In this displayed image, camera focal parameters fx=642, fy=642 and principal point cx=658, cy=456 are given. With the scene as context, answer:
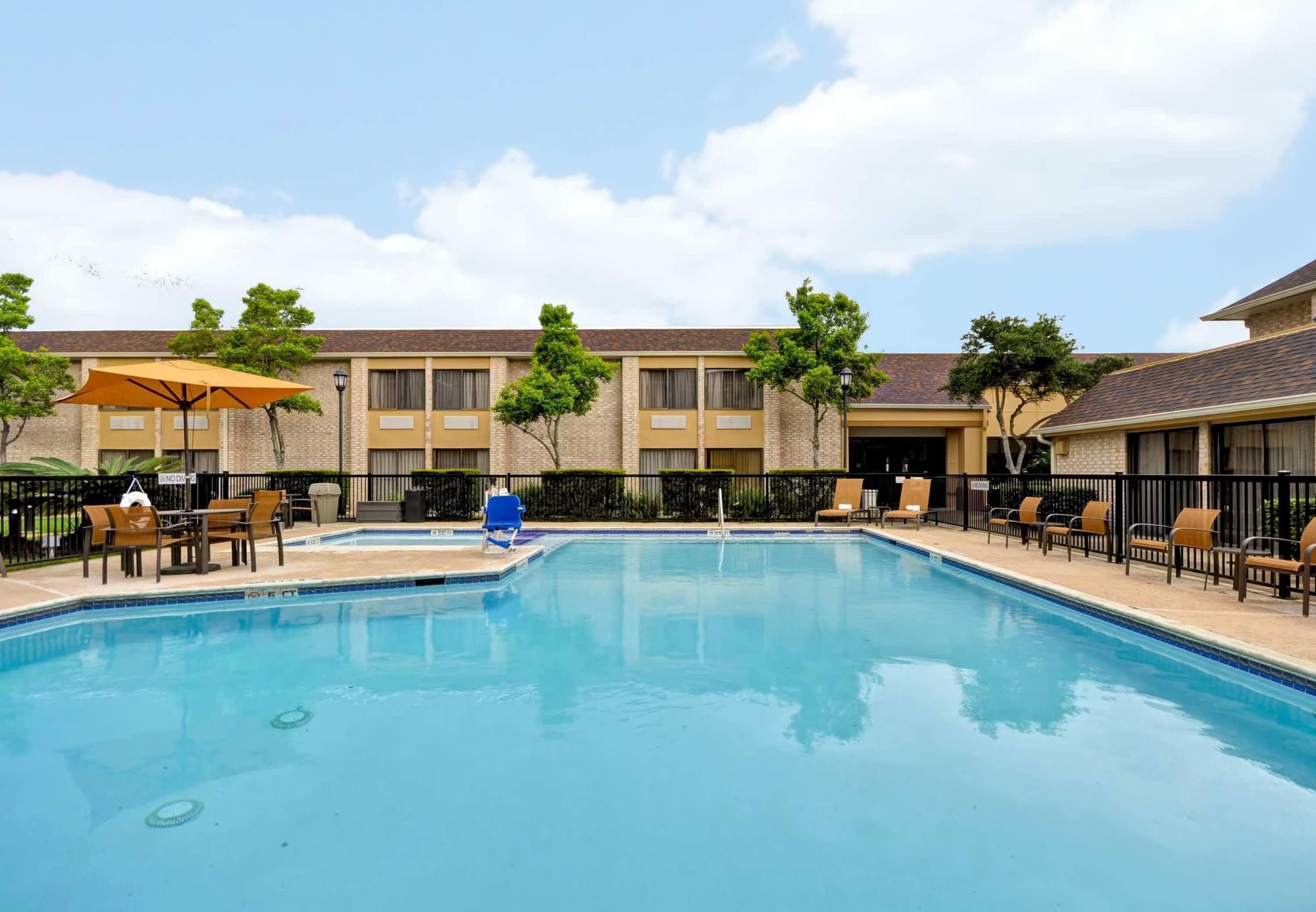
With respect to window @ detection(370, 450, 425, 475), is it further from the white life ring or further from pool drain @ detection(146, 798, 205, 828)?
pool drain @ detection(146, 798, 205, 828)

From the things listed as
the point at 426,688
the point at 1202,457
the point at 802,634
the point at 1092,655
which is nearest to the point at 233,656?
the point at 426,688

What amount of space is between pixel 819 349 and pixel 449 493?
459 inches

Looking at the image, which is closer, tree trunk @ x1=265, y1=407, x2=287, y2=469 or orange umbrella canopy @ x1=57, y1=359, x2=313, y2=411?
orange umbrella canopy @ x1=57, y1=359, x2=313, y2=411

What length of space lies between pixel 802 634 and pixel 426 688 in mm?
3235

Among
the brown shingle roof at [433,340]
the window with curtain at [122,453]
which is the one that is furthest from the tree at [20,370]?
the window with curtain at [122,453]

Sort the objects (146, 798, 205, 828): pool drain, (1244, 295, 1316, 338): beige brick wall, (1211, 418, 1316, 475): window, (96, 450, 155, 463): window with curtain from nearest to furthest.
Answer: (146, 798, 205, 828): pool drain, (1211, 418, 1316, 475): window, (1244, 295, 1316, 338): beige brick wall, (96, 450, 155, 463): window with curtain

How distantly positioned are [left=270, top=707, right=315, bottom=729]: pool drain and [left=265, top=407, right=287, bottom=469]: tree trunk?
765 inches

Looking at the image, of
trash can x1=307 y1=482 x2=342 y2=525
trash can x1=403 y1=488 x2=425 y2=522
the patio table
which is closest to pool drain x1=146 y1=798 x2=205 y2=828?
the patio table

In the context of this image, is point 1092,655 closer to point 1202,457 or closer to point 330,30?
point 1202,457

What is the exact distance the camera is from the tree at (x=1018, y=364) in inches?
786

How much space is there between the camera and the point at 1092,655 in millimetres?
5188

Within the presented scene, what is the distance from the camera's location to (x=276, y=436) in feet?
68.7

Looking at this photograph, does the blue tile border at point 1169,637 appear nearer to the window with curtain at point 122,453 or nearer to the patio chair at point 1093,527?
the patio chair at point 1093,527

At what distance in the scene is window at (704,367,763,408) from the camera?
22.4 metres
